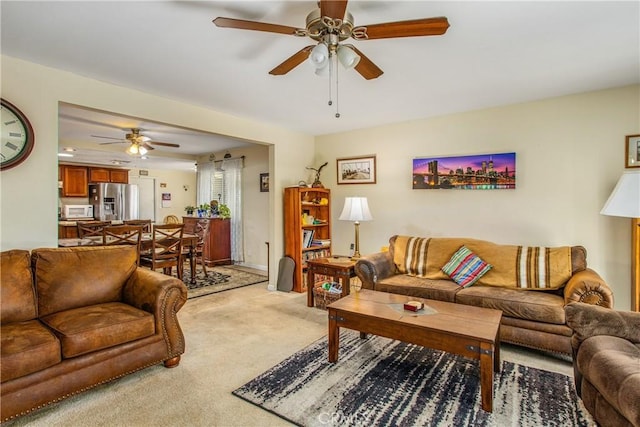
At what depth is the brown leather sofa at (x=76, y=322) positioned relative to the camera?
1.82 meters

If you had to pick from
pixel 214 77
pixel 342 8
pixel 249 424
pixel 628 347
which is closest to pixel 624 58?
pixel 628 347

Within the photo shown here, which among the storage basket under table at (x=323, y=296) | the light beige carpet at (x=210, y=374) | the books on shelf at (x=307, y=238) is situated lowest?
the light beige carpet at (x=210, y=374)

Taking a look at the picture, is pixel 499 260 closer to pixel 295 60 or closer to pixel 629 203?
pixel 629 203

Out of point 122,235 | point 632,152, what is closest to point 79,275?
point 122,235

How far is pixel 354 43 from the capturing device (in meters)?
2.25

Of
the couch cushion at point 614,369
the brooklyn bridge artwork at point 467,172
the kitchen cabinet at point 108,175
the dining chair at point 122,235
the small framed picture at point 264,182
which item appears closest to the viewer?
the couch cushion at point 614,369

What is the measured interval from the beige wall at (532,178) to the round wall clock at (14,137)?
145 inches

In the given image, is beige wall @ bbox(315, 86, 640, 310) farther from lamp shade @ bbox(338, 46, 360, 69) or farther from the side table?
lamp shade @ bbox(338, 46, 360, 69)

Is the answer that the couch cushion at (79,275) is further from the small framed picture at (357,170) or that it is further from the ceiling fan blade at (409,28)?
the small framed picture at (357,170)

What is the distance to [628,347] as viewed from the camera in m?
1.67

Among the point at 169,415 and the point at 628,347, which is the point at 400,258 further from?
the point at 169,415

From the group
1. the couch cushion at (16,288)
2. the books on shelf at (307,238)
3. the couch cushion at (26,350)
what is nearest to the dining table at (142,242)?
the couch cushion at (16,288)

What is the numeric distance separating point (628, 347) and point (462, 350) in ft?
2.62

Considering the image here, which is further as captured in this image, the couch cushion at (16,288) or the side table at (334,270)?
the side table at (334,270)
